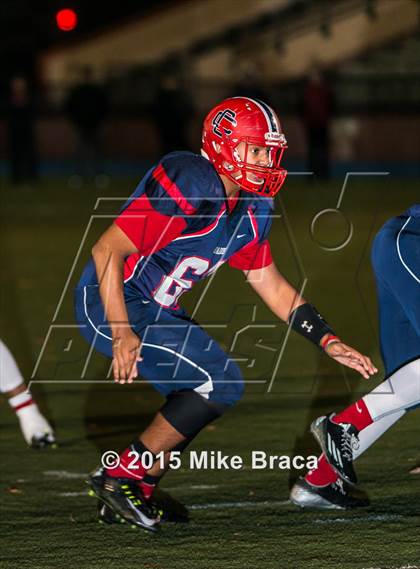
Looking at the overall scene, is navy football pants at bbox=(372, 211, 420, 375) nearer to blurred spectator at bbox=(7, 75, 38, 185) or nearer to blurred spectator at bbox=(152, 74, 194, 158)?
blurred spectator at bbox=(152, 74, 194, 158)

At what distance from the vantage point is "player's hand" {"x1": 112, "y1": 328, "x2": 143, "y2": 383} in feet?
13.4

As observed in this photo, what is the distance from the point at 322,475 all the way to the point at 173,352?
0.77m

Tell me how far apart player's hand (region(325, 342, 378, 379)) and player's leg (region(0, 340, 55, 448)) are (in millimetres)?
1607

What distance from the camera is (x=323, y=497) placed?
473 cm

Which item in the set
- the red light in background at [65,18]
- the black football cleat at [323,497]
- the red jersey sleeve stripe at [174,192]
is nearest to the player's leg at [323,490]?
the black football cleat at [323,497]

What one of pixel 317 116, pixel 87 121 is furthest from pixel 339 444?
pixel 87 121

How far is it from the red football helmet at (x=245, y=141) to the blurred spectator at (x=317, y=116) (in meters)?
15.8

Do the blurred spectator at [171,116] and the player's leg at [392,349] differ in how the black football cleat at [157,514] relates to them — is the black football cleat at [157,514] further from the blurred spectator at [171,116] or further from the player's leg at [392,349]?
the blurred spectator at [171,116]

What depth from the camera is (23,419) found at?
221 inches

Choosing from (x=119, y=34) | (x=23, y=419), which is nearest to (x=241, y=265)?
(x=23, y=419)

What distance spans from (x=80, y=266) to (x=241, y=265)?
7.21 metres

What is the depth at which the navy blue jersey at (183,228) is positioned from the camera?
4.24 meters

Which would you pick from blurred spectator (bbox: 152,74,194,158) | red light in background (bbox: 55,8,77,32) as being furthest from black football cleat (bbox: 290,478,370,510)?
red light in background (bbox: 55,8,77,32)

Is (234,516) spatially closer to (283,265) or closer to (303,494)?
A: (303,494)
